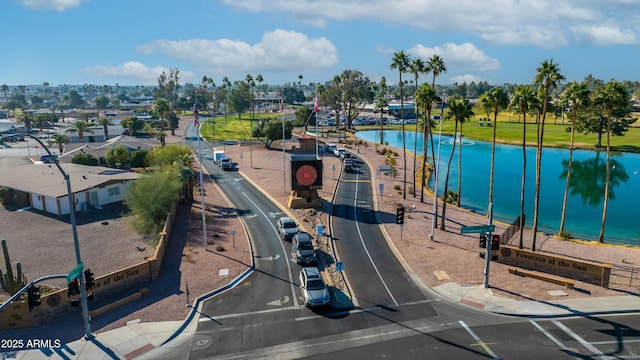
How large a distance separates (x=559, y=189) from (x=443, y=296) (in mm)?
48094

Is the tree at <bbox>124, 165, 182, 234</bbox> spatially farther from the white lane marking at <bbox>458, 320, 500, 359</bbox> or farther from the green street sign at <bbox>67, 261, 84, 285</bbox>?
the white lane marking at <bbox>458, 320, 500, 359</bbox>

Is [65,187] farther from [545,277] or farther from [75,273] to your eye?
[545,277]

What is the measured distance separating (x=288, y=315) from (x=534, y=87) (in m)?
28.4

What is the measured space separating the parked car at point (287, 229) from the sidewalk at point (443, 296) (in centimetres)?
377

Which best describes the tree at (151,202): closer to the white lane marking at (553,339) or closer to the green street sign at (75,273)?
the green street sign at (75,273)

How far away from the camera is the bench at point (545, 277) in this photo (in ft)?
96.9

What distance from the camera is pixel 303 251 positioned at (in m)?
33.4

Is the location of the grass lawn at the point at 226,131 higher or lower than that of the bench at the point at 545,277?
higher

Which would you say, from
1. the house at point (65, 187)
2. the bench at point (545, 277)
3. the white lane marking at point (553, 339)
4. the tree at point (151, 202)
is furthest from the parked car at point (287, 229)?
the house at point (65, 187)

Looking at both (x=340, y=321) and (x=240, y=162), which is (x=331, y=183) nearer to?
(x=240, y=162)

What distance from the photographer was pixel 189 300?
90.7ft

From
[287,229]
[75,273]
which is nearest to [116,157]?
[287,229]

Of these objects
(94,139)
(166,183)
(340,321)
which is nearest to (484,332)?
(340,321)

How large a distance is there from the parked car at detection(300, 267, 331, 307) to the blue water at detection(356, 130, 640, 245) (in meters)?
30.2
